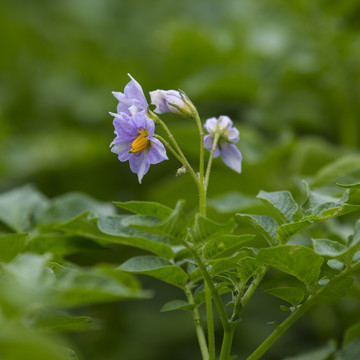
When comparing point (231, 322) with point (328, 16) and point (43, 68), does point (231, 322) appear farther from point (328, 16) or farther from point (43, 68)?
point (43, 68)

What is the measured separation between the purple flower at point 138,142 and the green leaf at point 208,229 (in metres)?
0.17

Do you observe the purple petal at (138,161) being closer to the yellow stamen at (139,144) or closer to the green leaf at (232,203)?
the yellow stamen at (139,144)

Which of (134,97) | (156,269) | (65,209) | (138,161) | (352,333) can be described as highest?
(134,97)

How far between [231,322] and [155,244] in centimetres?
18

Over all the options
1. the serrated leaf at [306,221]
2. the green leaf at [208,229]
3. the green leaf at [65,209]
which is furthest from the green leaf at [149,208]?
the green leaf at [65,209]

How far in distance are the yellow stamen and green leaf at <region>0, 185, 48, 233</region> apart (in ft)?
1.25

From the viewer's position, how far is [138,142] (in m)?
0.93

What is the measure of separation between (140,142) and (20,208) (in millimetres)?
434

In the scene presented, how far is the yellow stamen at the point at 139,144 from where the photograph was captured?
0.93 metres

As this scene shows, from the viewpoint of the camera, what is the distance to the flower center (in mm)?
931

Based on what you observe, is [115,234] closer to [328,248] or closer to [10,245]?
[10,245]

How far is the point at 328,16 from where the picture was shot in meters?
2.20

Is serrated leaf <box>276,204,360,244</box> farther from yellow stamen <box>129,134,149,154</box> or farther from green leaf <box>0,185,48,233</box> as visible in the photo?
green leaf <box>0,185,48,233</box>

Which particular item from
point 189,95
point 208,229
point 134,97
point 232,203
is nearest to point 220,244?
point 208,229
